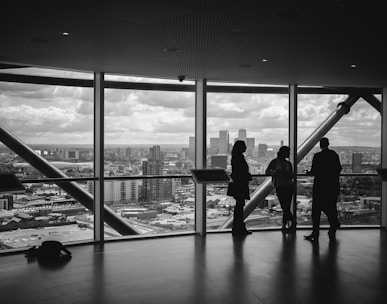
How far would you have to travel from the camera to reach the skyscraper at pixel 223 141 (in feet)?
32.5

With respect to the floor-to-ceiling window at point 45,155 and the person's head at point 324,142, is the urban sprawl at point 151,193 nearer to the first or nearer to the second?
the floor-to-ceiling window at point 45,155

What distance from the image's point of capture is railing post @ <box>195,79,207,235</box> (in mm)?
9469

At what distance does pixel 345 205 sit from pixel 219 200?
3.26 m

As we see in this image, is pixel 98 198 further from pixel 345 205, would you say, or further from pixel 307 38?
pixel 345 205

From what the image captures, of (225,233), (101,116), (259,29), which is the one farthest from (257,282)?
(101,116)

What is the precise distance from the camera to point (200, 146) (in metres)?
9.57

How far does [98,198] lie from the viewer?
28.5 feet

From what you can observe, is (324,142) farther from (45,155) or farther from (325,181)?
(45,155)

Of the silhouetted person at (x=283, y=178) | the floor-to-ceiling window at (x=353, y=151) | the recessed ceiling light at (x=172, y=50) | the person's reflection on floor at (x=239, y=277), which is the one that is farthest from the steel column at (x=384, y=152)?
the recessed ceiling light at (x=172, y=50)

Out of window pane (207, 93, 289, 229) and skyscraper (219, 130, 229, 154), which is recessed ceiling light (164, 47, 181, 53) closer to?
window pane (207, 93, 289, 229)

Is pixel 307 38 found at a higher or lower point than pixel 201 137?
higher

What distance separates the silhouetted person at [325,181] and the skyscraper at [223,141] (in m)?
2.17

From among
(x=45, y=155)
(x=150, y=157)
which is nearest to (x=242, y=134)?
(x=150, y=157)

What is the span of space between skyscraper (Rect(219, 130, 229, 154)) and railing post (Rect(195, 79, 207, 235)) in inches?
19.3
